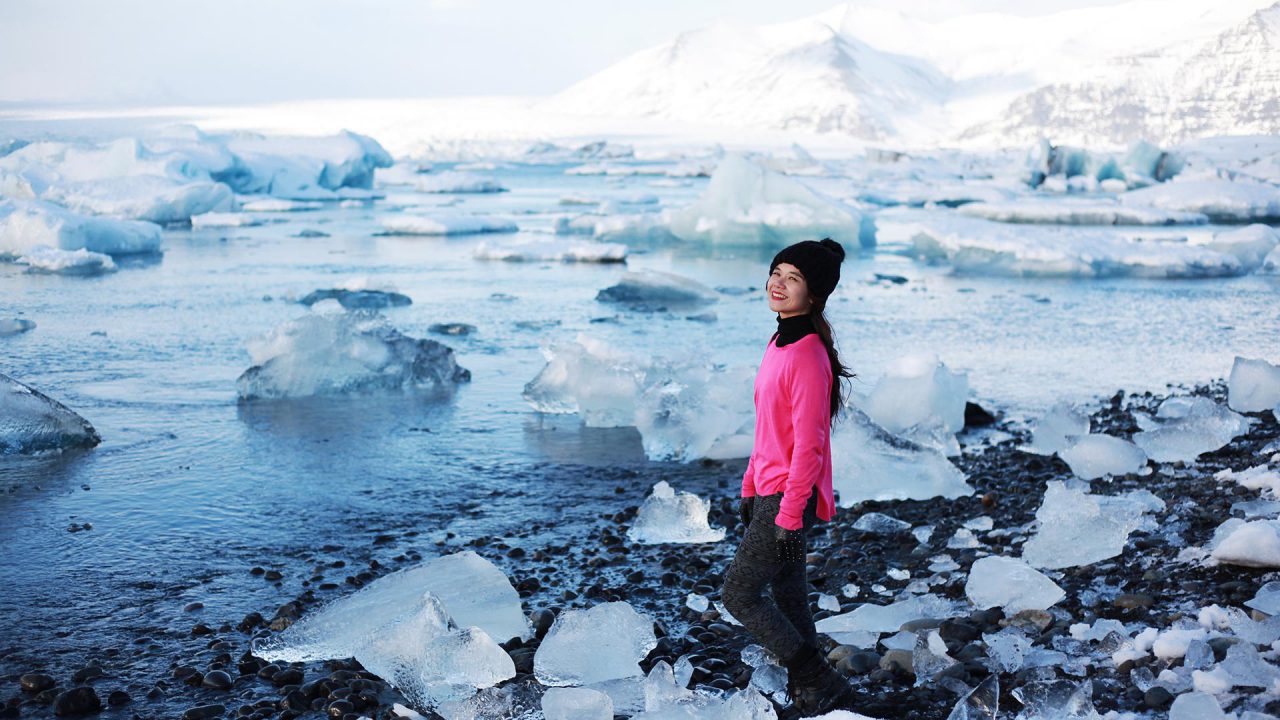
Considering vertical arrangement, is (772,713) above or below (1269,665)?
below

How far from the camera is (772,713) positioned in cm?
290

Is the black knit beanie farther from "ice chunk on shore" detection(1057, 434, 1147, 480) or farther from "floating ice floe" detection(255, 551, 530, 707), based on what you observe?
"ice chunk on shore" detection(1057, 434, 1147, 480)

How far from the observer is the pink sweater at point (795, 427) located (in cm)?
283

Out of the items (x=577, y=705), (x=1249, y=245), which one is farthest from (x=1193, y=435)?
(x=1249, y=245)

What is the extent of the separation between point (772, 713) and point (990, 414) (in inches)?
176

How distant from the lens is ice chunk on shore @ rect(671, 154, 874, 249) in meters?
18.5

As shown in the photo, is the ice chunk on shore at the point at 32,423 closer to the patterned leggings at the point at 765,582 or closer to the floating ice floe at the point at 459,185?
the patterned leggings at the point at 765,582

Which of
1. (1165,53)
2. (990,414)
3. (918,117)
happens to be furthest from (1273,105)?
(990,414)

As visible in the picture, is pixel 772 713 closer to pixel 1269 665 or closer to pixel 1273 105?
pixel 1269 665

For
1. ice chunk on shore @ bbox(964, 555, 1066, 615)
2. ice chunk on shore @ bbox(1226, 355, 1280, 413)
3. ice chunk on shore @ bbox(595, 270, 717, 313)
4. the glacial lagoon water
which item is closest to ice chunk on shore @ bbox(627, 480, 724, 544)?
the glacial lagoon water

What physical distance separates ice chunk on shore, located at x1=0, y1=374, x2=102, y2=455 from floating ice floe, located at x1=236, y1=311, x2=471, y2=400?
4.95 ft

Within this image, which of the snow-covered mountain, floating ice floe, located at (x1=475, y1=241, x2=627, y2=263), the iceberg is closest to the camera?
the iceberg

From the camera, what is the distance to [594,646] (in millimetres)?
3361

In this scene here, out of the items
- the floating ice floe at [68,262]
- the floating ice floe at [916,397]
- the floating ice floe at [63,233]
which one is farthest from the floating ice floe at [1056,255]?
the floating ice floe at [63,233]
